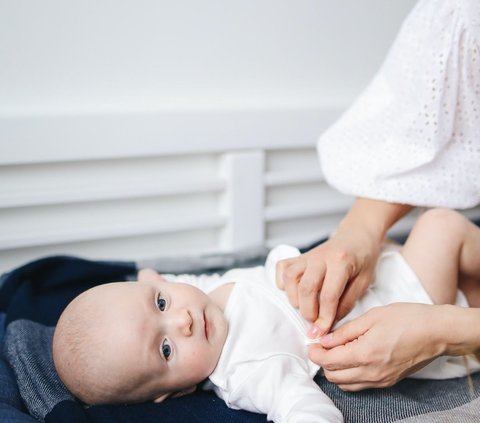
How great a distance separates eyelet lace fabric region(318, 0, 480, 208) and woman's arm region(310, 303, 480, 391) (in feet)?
1.12

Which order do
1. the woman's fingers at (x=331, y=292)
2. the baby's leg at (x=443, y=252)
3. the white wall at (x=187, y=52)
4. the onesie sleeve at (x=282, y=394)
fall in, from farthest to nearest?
the white wall at (x=187, y=52) → the baby's leg at (x=443, y=252) → the woman's fingers at (x=331, y=292) → the onesie sleeve at (x=282, y=394)

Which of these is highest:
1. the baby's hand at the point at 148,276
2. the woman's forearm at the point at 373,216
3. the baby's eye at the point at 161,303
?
the woman's forearm at the point at 373,216

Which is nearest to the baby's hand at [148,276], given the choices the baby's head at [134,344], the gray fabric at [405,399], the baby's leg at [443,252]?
the baby's head at [134,344]

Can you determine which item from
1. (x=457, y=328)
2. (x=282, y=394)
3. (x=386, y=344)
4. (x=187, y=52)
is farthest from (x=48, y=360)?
(x=187, y=52)

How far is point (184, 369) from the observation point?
2.87ft

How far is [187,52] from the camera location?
54.9 inches

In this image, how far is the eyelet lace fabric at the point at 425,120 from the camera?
1067mm

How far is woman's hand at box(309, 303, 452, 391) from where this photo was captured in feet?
2.63

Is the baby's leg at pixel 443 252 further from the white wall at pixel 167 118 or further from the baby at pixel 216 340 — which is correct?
the white wall at pixel 167 118

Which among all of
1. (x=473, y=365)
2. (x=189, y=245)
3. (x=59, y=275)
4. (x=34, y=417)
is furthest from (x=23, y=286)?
(x=473, y=365)

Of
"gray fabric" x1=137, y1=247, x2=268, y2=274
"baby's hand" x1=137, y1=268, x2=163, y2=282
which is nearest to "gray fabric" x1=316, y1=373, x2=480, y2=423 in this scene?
"baby's hand" x1=137, y1=268, x2=163, y2=282

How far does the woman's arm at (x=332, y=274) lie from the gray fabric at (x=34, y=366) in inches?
15.3

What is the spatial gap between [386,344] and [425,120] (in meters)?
0.49

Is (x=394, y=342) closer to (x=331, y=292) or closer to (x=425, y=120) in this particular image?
(x=331, y=292)
